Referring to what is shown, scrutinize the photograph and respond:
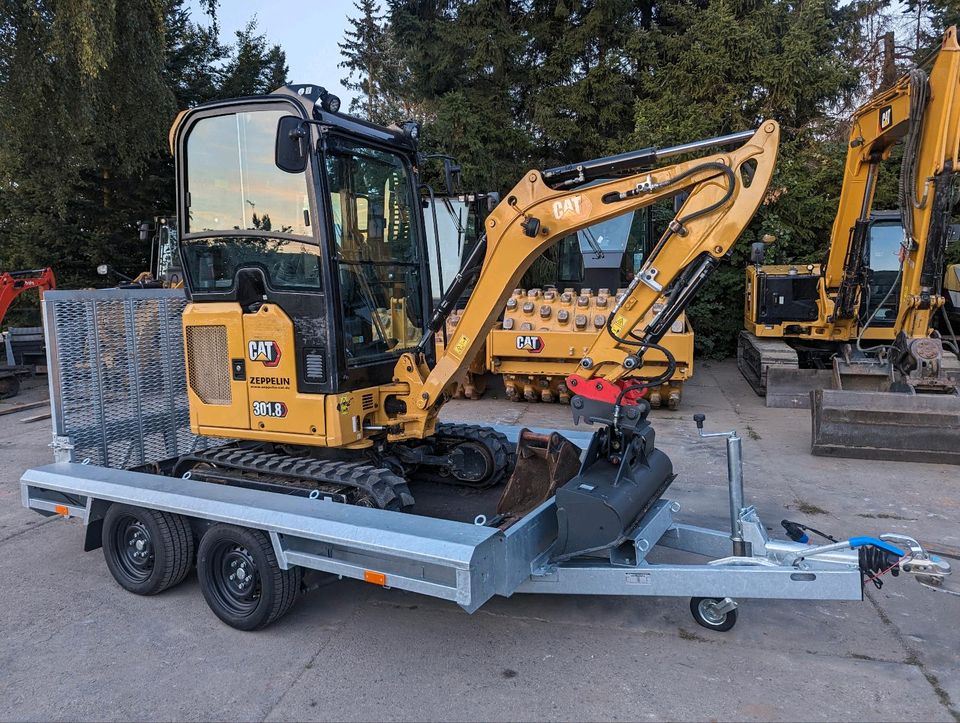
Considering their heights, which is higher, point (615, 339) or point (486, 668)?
point (615, 339)

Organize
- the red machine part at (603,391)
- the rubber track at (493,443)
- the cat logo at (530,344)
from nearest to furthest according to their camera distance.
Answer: the red machine part at (603,391), the rubber track at (493,443), the cat logo at (530,344)

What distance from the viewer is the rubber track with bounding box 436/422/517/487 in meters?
4.91

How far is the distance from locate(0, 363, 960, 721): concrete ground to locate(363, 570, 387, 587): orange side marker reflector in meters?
0.48

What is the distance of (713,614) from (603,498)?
98 cm

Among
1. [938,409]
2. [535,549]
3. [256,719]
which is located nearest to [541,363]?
[938,409]

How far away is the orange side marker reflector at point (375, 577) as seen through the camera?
3.35m

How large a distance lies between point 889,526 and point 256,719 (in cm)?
464

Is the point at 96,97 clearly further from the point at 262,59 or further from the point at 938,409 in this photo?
the point at 938,409

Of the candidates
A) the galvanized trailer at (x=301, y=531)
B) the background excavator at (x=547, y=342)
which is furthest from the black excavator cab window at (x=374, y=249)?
the background excavator at (x=547, y=342)

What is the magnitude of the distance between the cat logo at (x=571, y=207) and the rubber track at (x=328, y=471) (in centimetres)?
177

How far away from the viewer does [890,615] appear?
3.96 meters

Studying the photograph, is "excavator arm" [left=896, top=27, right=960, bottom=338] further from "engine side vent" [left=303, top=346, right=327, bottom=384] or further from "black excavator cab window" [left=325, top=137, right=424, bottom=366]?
"engine side vent" [left=303, top=346, right=327, bottom=384]

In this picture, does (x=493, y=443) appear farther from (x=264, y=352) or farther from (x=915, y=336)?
(x=915, y=336)

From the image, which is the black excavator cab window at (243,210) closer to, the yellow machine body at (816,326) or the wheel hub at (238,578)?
the wheel hub at (238,578)
